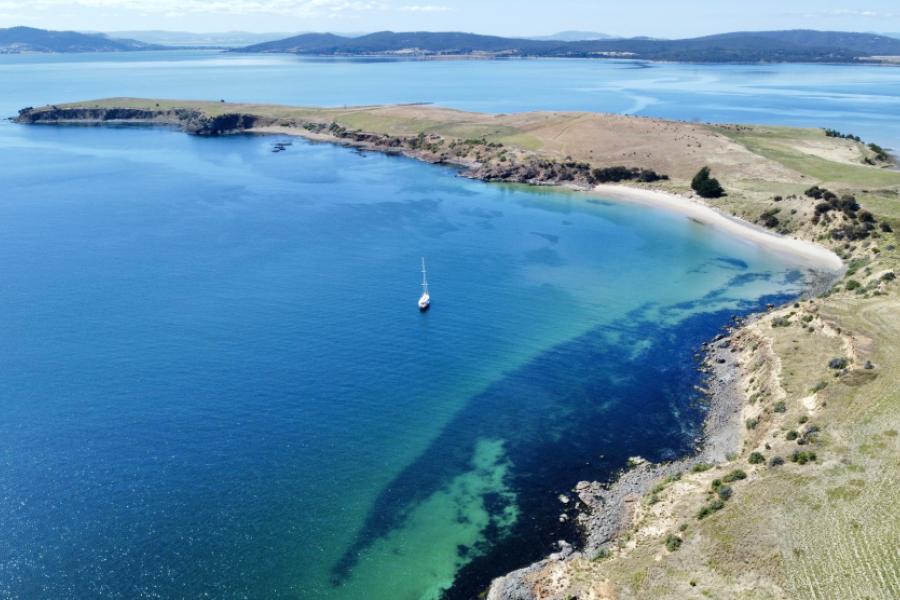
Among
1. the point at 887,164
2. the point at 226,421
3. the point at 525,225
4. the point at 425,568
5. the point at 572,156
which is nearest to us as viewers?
the point at 425,568

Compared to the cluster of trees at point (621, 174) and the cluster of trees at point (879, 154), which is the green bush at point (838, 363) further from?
the cluster of trees at point (879, 154)

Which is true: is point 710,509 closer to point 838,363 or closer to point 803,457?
point 803,457

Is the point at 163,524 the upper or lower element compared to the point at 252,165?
lower

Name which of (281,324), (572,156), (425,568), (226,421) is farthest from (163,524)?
(572,156)

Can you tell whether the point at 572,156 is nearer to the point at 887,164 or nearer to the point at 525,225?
the point at 525,225

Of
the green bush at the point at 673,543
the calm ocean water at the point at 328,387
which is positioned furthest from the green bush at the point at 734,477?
the green bush at the point at 673,543

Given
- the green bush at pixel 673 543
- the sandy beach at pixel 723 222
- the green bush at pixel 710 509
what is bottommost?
the green bush at pixel 673 543
